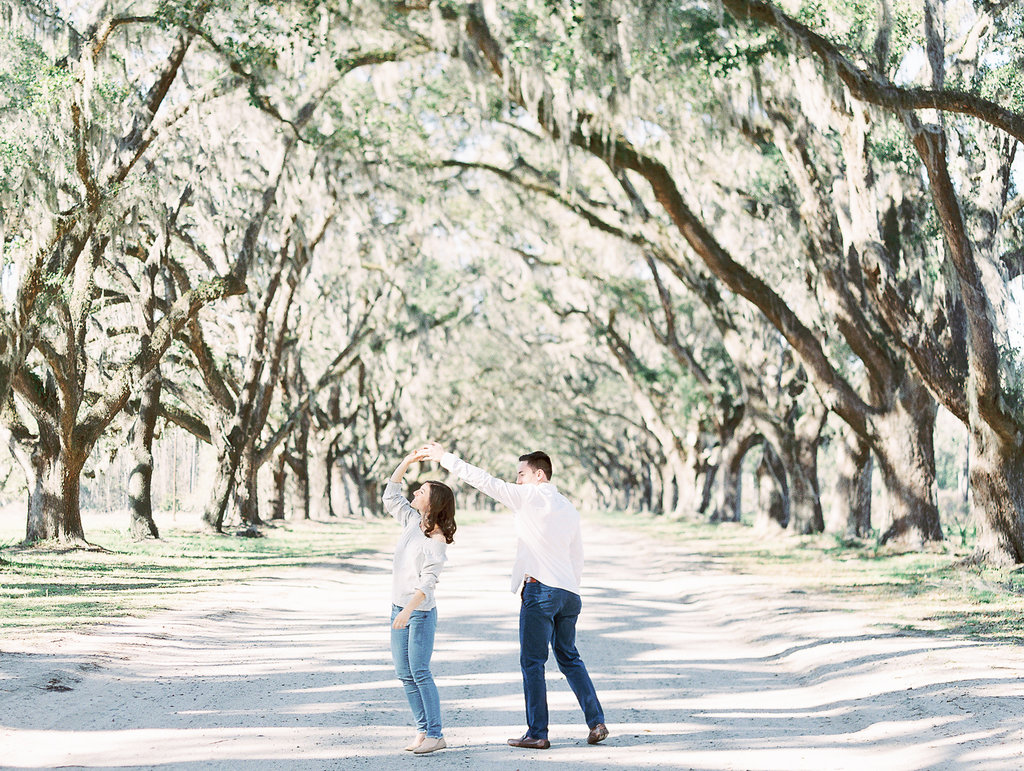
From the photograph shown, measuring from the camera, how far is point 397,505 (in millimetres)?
5867

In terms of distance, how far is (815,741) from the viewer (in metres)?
5.71

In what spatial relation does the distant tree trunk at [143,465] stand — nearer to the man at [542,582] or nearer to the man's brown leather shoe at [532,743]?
the man at [542,582]

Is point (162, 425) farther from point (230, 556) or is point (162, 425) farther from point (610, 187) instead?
point (610, 187)

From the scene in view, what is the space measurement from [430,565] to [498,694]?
1.95m

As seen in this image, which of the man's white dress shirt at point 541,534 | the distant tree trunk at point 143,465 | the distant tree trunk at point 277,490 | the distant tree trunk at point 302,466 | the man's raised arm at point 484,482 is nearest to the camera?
the man's raised arm at point 484,482

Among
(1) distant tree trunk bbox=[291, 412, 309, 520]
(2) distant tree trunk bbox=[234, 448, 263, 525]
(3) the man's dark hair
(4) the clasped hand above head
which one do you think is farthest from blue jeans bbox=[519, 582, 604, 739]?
(1) distant tree trunk bbox=[291, 412, 309, 520]

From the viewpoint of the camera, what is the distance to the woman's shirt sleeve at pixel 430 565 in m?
5.38

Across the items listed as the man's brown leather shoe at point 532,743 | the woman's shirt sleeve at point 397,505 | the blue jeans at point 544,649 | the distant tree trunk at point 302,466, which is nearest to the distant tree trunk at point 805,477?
the distant tree trunk at point 302,466

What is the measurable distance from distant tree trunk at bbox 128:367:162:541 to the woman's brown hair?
1666cm

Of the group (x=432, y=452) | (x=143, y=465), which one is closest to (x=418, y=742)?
(x=432, y=452)

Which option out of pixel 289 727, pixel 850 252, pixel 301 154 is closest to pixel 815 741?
pixel 289 727

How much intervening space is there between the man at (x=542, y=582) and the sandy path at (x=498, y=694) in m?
0.25

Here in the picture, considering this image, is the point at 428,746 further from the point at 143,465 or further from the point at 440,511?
the point at 143,465

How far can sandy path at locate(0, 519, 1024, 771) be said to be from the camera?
5277mm
